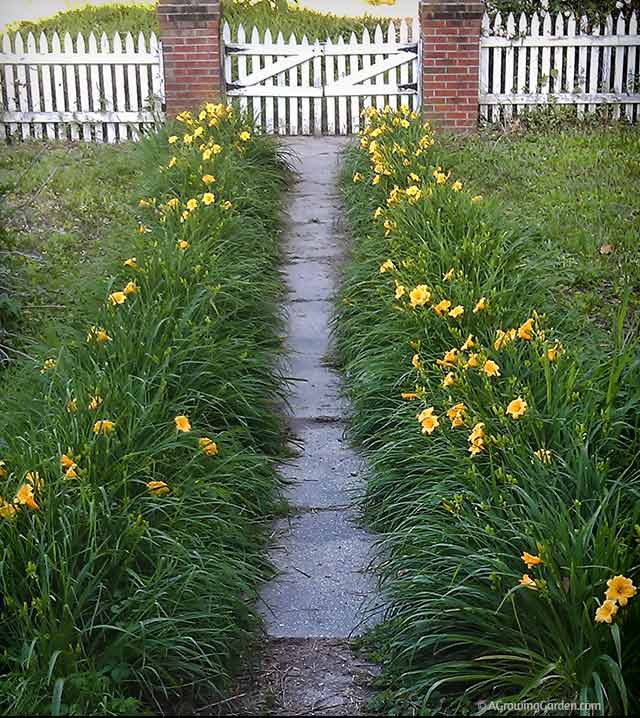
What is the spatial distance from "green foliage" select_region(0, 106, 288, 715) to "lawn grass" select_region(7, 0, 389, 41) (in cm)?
947

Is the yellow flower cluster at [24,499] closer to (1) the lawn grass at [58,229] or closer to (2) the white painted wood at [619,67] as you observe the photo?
(1) the lawn grass at [58,229]

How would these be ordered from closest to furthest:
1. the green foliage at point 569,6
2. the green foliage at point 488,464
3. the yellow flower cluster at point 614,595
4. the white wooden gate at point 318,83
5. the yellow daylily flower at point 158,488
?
the yellow flower cluster at point 614,595
the green foliage at point 488,464
the yellow daylily flower at point 158,488
the white wooden gate at point 318,83
the green foliage at point 569,6

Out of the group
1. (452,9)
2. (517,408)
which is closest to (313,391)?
(517,408)

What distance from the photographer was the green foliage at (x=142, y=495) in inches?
121

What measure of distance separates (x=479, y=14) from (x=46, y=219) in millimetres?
4909

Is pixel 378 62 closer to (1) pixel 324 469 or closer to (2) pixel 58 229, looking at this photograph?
(2) pixel 58 229

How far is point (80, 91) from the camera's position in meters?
11.7

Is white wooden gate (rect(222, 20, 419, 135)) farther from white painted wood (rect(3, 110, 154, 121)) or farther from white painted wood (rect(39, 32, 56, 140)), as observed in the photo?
white painted wood (rect(39, 32, 56, 140))

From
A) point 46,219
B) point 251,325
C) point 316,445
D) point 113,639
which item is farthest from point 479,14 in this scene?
point 113,639

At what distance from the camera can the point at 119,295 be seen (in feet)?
16.0

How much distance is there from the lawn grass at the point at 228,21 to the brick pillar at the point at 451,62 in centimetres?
336

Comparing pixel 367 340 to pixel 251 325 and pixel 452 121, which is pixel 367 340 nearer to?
pixel 251 325

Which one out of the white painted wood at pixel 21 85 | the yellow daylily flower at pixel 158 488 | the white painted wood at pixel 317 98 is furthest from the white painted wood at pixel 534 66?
the yellow daylily flower at pixel 158 488

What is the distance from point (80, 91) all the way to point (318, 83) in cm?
250
